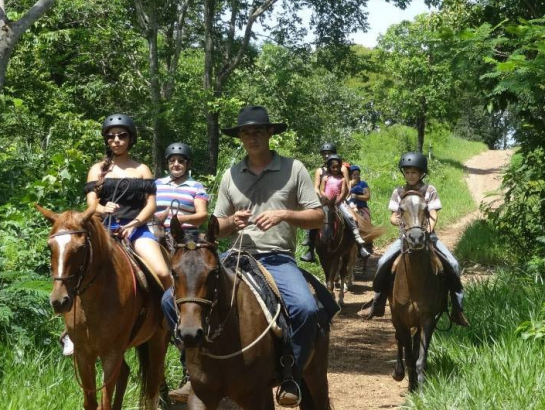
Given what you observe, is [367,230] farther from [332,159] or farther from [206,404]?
[206,404]

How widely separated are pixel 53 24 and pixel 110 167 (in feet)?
41.1

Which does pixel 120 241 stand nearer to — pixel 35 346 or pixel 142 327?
pixel 142 327

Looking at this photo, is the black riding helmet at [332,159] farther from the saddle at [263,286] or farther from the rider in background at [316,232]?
the saddle at [263,286]

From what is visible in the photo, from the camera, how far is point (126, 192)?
20.7ft

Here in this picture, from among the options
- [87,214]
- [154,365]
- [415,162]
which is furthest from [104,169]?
[415,162]

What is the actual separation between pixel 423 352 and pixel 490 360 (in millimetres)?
777

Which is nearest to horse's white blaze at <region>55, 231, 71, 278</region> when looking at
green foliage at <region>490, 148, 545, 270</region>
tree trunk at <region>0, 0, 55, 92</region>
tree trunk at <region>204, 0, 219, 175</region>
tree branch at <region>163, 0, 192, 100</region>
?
tree trunk at <region>0, 0, 55, 92</region>

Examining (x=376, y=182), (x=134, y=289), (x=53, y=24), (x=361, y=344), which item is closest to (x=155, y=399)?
(x=134, y=289)

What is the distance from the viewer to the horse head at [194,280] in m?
3.69

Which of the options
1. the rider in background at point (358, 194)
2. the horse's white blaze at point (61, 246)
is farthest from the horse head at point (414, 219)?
the rider in background at point (358, 194)

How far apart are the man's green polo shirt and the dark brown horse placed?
24.0 feet

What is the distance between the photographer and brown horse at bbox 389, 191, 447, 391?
7.20 m

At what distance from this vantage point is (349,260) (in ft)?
44.1

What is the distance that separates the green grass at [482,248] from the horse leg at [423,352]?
8.09 metres
